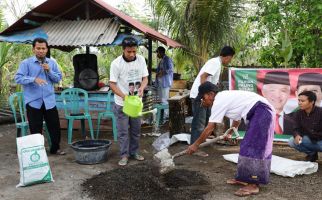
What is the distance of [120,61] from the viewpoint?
17.9ft

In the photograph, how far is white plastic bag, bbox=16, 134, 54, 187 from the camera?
4523 mm

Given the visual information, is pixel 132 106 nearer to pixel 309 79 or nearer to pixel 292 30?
pixel 309 79

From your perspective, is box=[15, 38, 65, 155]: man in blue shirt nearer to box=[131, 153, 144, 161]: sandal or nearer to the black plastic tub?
the black plastic tub

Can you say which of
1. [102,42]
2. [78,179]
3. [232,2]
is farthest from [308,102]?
[232,2]

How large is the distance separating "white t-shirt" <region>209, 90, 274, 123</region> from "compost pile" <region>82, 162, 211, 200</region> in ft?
3.31

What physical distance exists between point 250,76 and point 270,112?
293cm

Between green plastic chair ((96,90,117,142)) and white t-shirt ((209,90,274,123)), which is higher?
white t-shirt ((209,90,274,123))

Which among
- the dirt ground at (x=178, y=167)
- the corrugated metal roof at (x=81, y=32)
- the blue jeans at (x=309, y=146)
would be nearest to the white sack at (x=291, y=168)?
the dirt ground at (x=178, y=167)

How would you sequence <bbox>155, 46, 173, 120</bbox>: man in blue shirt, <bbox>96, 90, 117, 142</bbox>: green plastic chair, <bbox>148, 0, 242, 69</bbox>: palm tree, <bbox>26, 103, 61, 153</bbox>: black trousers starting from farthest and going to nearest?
<bbox>148, 0, 242, 69</bbox>: palm tree < <bbox>155, 46, 173, 120</bbox>: man in blue shirt < <bbox>96, 90, 117, 142</bbox>: green plastic chair < <bbox>26, 103, 61, 153</bbox>: black trousers

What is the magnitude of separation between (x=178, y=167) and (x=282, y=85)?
2596 millimetres

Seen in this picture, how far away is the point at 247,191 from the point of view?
167 inches

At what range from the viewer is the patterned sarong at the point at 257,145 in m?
4.00

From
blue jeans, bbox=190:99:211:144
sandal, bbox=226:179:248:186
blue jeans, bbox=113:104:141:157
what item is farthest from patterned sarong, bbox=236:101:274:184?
blue jeans, bbox=113:104:141:157

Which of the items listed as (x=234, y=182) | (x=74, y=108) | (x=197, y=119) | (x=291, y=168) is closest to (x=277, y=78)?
(x=197, y=119)
